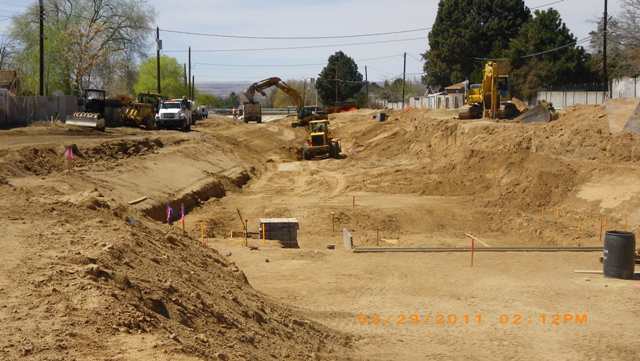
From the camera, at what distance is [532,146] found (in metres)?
33.0

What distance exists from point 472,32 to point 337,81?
37.4 meters

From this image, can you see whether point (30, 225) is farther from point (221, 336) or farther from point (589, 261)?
point (589, 261)

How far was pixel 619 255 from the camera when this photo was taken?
1622 cm

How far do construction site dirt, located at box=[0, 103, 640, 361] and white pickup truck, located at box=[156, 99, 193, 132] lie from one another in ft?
33.5

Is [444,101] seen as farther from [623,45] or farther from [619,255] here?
[619,255]

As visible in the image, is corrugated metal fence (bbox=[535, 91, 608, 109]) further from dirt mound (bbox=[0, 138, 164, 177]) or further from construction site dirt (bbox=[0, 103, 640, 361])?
dirt mound (bbox=[0, 138, 164, 177])

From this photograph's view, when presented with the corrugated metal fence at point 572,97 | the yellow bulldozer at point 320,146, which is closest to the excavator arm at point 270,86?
the yellow bulldozer at point 320,146

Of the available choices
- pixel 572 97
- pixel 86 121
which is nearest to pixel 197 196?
pixel 86 121

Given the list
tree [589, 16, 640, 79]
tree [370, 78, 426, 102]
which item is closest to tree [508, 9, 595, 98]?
tree [589, 16, 640, 79]

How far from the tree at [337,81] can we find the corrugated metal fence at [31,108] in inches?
2826

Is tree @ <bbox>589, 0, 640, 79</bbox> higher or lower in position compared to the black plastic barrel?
higher

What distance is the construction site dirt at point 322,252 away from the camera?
815 cm
